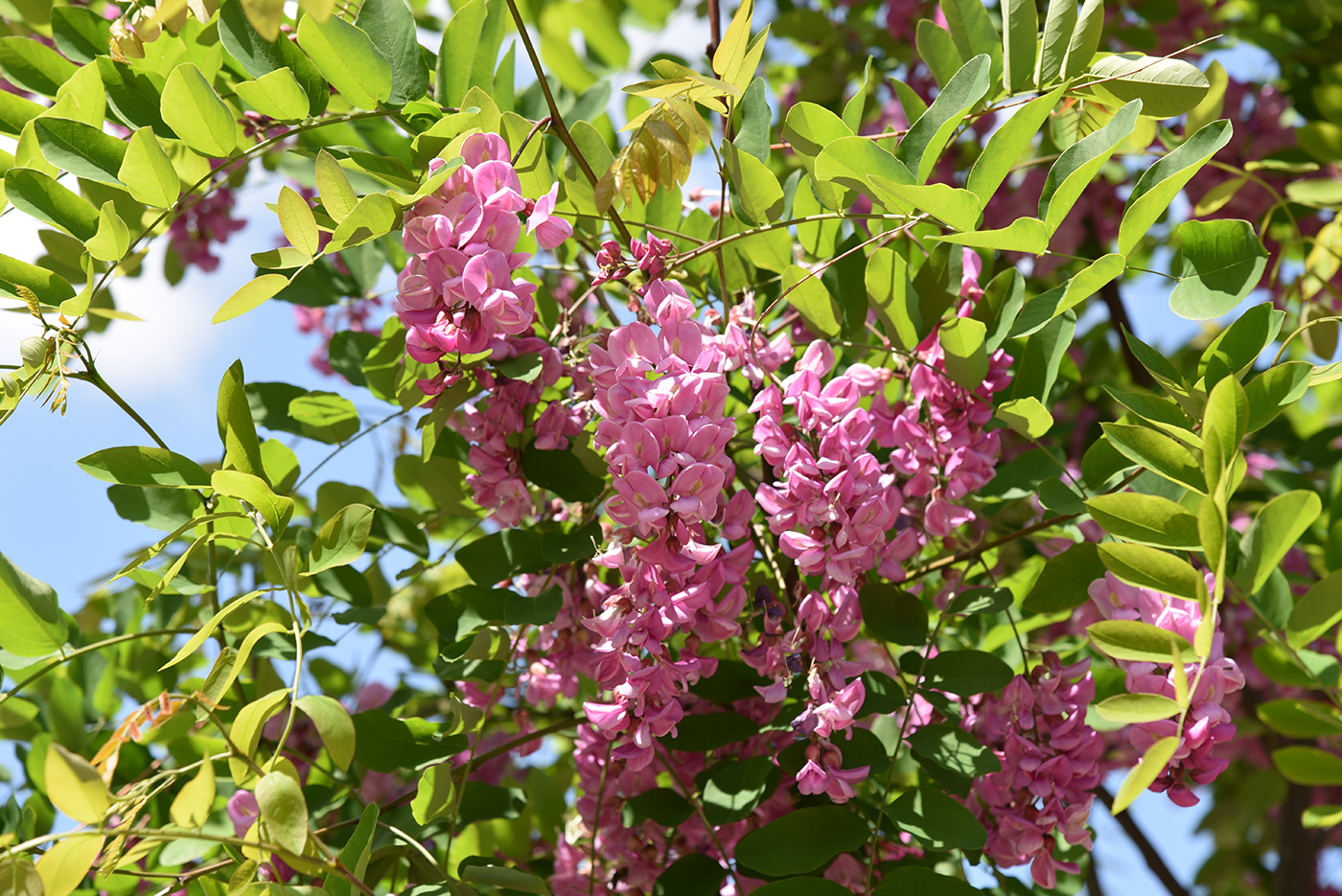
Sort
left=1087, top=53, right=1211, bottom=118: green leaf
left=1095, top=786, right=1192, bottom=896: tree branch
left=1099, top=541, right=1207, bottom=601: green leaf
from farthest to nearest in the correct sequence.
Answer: left=1095, top=786, right=1192, bottom=896: tree branch
left=1087, top=53, right=1211, bottom=118: green leaf
left=1099, top=541, right=1207, bottom=601: green leaf

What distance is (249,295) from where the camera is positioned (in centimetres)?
70

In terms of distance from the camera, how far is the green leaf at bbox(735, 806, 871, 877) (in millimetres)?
789

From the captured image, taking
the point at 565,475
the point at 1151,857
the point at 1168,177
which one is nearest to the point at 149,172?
the point at 565,475

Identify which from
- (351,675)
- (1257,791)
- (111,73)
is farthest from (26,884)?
(1257,791)

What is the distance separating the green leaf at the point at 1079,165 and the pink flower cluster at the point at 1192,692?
10.2 inches

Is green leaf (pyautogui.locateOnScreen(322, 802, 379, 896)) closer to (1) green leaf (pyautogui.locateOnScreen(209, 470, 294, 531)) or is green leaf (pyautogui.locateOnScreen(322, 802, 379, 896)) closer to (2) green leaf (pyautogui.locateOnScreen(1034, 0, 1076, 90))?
(1) green leaf (pyautogui.locateOnScreen(209, 470, 294, 531))

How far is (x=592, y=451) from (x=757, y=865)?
34 centimetres

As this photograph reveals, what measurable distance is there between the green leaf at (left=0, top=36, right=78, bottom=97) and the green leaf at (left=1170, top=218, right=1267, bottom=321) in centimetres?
94

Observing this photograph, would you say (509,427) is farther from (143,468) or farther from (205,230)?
(205,230)

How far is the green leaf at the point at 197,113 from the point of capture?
75 cm

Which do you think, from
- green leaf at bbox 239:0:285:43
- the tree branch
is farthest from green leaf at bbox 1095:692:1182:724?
the tree branch

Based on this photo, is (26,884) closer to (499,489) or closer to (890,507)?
(499,489)

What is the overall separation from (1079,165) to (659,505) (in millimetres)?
371

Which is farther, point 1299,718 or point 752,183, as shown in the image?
point 1299,718
